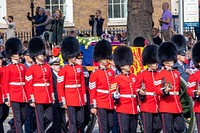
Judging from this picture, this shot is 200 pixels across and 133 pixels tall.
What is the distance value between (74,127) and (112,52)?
1.56m

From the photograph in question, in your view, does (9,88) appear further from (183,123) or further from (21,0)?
(21,0)

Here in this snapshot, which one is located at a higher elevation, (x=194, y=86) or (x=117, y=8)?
(x=117, y=8)

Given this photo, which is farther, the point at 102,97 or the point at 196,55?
the point at 102,97

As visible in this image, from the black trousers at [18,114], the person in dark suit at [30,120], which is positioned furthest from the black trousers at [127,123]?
the person in dark suit at [30,120]

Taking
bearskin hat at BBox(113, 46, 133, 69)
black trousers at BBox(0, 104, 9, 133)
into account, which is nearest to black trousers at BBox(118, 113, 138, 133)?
bearskin hat at BBox(113, 46, 133, 69)

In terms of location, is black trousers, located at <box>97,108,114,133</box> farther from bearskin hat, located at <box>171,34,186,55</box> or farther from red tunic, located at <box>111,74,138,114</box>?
bearskin hat, located at <box>171,34,186,55</box>

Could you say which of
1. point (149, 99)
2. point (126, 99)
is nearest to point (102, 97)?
point (126, 99)

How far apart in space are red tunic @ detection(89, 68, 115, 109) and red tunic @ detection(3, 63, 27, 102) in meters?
1.38

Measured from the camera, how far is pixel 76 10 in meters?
32.0

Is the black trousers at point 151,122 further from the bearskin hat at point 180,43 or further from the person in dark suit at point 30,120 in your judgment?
the person in dark suit at point 30,120

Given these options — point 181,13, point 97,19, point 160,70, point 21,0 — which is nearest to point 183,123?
point 160,70

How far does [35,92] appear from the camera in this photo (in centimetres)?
1420

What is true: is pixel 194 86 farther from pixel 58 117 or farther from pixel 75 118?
pixel 58 117

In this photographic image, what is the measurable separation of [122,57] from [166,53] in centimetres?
75
